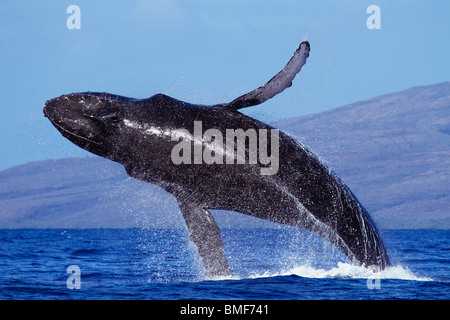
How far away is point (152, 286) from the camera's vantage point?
1388 centimetres

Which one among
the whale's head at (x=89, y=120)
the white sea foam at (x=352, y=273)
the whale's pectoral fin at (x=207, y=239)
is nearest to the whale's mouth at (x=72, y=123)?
the whale's head at (x=89, y=120)

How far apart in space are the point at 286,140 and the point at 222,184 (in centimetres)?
153

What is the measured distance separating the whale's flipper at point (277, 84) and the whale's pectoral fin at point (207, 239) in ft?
8.26

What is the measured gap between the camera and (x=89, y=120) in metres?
12.1

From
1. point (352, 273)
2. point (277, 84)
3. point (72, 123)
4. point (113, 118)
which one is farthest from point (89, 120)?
point (352, 273)

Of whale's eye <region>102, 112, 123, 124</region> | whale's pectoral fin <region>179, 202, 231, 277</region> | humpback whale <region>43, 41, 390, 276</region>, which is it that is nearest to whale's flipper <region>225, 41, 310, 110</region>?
humpback whale <region>43, 41, 390, 276</region>

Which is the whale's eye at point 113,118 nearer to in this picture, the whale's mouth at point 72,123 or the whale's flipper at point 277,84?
the whale's mouth at point 72,123

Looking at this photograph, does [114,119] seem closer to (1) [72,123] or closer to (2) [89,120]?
(2) [89,120]

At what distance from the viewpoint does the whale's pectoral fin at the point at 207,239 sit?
1360cm

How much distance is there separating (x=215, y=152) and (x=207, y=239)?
245 centimetres

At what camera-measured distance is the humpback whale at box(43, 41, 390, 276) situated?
477 inches
